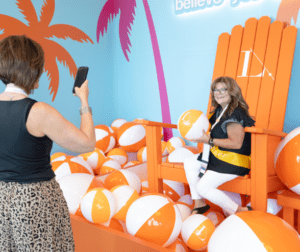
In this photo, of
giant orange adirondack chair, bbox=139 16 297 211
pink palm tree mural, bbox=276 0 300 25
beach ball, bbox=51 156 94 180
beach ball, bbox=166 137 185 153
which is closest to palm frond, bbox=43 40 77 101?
beach ball, bbox=51 156 94 180

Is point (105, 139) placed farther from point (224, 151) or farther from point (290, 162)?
point (290, 162)

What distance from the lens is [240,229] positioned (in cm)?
140

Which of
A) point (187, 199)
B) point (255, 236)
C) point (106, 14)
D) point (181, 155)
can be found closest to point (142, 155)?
point (181, 155)

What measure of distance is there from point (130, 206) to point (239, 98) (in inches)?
41.2

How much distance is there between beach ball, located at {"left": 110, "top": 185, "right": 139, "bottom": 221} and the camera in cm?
196

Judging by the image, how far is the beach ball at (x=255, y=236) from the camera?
131 cm

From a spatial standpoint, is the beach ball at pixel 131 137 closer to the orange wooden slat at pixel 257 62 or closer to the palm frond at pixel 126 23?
the palm frond at pixel 126 23

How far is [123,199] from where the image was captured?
6.51 feet

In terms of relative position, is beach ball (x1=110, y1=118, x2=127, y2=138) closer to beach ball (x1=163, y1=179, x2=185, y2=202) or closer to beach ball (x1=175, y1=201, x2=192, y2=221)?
beach ball (x1=163, y1=179, x2=185, y2=202)

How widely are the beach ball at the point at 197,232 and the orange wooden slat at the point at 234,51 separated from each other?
1582 millimetres

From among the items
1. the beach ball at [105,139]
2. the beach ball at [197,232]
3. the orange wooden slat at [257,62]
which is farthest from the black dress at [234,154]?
the beach ball at [105,139]

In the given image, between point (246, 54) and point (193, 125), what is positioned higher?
point (246, 54)

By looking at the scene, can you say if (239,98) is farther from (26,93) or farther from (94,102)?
(94,102)

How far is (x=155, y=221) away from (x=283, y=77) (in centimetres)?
167
